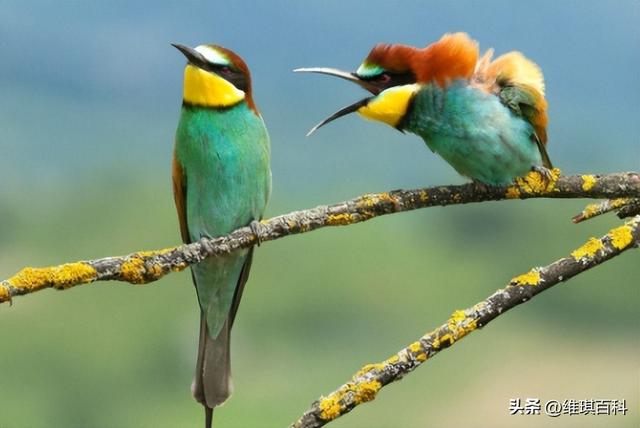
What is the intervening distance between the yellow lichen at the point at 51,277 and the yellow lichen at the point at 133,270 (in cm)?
7

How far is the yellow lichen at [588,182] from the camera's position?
164 centimetres

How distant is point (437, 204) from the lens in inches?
61.9

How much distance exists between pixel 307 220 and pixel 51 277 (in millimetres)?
436

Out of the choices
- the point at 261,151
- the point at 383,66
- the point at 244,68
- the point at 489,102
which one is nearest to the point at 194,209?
the point at 261,151

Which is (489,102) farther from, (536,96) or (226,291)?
(226,291)

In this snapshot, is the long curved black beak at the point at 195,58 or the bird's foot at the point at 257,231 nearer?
the bird's foot at the point at 257,231

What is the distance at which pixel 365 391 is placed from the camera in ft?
4.15

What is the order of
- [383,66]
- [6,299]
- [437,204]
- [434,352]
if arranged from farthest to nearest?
[383,66], [437,204], [434,352], [6,299]

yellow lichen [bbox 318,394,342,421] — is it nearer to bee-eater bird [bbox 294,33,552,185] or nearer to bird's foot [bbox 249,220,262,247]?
bird's foot [bbox 249,220,262,247]

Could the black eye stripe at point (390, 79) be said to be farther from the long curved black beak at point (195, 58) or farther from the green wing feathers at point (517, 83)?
the long curved black beak at point (195, 58)

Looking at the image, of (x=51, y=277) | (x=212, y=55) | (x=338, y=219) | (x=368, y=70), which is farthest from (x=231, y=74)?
(x=51, y=277)

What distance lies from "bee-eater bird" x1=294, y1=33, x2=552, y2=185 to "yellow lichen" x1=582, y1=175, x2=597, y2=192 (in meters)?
0.13

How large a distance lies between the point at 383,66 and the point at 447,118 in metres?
0.18

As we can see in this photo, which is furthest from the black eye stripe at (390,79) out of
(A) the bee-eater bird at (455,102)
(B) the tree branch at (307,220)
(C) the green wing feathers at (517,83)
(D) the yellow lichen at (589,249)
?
(D) the yellow lichen at (589,249)
